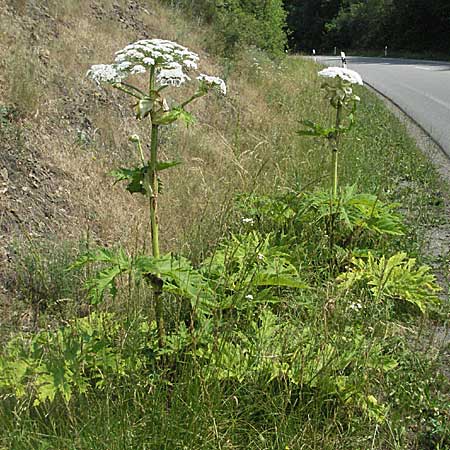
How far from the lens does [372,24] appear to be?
4959 cm

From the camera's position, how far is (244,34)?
14234 millimetres

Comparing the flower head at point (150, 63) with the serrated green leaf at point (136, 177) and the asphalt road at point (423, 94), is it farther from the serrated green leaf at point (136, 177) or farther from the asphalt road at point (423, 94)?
the asphalt road at point (423, 94)

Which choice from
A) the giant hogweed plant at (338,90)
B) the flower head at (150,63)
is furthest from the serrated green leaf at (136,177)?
the giant hogweed plant at (338,90)

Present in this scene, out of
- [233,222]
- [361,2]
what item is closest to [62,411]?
[233,222]

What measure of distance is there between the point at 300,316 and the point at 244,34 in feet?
38.6

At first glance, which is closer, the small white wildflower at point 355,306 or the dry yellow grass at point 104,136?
the small white wildflower at point 355,306

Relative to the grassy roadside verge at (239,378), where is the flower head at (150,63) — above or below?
above

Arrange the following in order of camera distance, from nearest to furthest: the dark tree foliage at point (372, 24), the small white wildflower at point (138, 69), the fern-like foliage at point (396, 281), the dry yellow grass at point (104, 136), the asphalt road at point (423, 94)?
1. the small white wildflower at point (138, 69)
2. the fern-like foliage at point (396, 281)
3. the dry yellow grass at point (104, 136)
4. the asphalt road at point (423, 94)
5. the dark tree foliage at point (372, 24)

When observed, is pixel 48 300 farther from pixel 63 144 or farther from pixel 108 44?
pixel 108 44

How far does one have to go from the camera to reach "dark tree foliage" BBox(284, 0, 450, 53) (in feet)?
135

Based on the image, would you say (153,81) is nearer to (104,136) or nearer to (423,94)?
(104,136)

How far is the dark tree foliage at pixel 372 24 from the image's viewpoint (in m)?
41.2

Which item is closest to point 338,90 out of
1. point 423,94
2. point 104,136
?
point 104,136

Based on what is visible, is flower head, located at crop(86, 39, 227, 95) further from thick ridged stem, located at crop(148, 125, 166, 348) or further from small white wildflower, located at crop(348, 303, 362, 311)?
small white wildflower, located at crop(348, 303, 362, 311)
